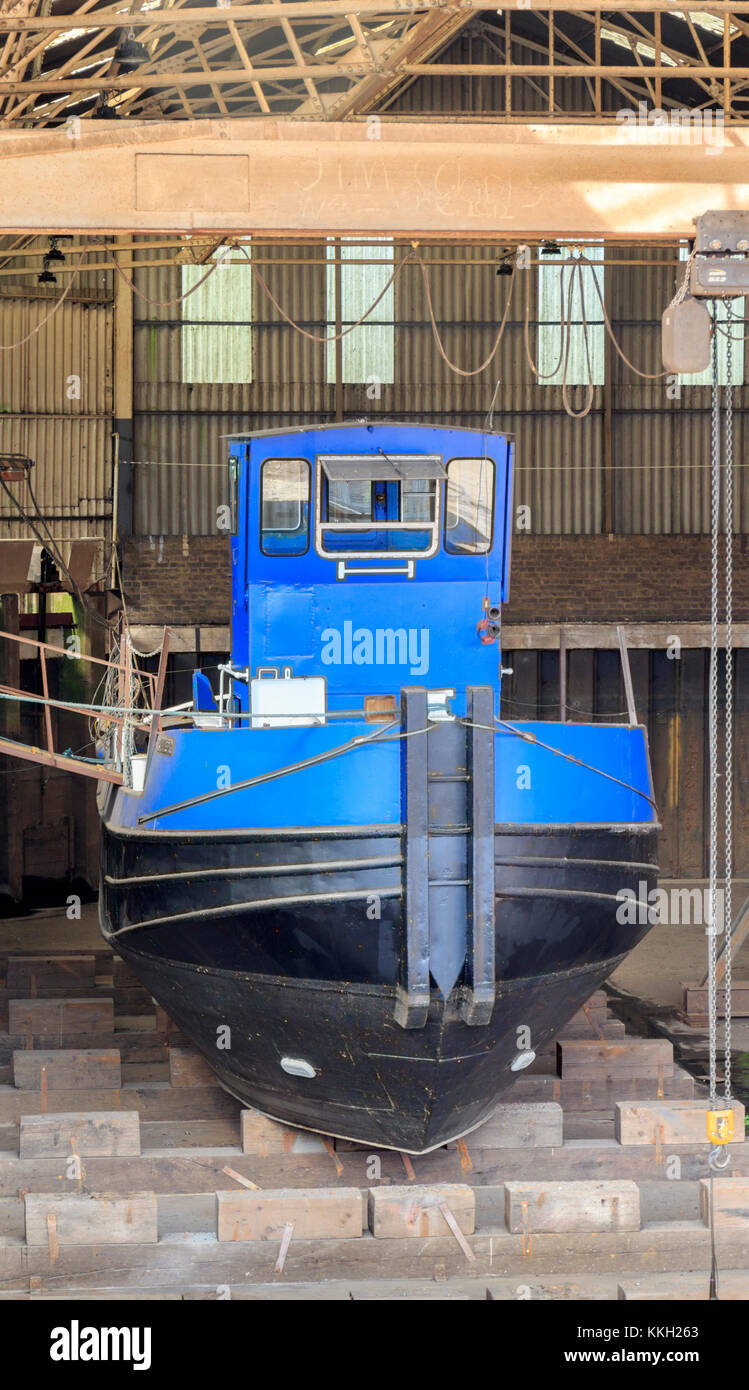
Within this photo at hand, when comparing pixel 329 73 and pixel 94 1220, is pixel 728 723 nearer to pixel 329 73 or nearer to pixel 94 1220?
pixel 94 1220

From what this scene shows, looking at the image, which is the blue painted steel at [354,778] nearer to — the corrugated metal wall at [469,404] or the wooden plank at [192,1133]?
the wooden plank at [192,1133]

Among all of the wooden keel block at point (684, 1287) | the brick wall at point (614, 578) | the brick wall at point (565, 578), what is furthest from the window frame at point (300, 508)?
the brick wall at point (614, 578)

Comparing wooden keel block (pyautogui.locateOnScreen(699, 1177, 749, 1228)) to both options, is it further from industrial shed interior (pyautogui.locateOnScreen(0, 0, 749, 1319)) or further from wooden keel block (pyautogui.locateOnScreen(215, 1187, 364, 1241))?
wooden keel block (pyautogui.locateOnScreen(215, 1187, 364, 1241))

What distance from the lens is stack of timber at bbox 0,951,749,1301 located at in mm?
7520

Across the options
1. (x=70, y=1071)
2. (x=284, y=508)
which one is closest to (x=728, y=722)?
(x=284, y=508)

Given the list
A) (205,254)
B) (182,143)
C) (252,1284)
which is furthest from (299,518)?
(205,254)

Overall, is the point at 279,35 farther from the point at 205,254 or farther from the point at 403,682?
the point at 403,682

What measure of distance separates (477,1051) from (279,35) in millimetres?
14927

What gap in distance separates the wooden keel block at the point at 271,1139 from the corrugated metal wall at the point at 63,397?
40.9 feet

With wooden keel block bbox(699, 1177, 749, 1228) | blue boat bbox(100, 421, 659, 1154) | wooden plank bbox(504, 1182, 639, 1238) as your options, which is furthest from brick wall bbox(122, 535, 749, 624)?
wooden plank bbox(504, 1182, 639, 1238)

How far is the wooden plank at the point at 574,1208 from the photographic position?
7.79m

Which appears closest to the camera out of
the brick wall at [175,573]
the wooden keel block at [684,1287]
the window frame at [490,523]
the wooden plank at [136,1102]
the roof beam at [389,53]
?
the wooden keel block at [684,1287]

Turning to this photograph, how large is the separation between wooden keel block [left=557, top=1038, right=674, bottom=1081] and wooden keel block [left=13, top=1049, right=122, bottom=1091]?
2998mm

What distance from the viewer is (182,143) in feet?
27.2
